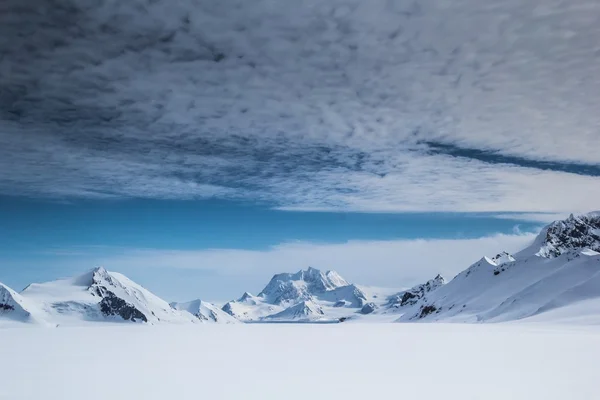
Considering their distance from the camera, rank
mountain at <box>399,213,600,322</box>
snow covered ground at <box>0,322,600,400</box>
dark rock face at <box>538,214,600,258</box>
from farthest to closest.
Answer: dark rock face at <box>538,214,600,258</box>, mountain at <box>399,213,600,322</box>, snow covered ground at <box>0,322,600,400</box>

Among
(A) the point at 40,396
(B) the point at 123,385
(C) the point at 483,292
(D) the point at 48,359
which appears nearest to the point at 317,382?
(B) the point at 123,385

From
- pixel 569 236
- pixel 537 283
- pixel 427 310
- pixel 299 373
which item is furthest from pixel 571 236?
pixel 299 373

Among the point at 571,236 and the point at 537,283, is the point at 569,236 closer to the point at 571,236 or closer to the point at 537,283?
A: the point at 571,236

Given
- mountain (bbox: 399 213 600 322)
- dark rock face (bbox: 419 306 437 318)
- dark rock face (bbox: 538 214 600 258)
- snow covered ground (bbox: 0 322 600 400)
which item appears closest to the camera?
snow covered ground (bbox: 0 322 600 400)

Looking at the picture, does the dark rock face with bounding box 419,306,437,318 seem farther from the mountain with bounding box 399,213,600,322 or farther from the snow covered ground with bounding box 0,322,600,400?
the snow covered ground with bounding box 0,322,600,400

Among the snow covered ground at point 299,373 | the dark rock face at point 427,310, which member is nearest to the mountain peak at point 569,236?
the dark rock face at point 427,310

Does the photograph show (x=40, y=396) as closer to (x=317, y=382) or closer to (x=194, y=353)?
(x=317, y=382)

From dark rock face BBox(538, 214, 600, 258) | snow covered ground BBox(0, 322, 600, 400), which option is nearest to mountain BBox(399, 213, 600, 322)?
dark rock face BBox(538, 214, 600, 258)
